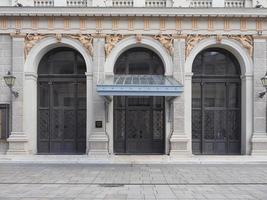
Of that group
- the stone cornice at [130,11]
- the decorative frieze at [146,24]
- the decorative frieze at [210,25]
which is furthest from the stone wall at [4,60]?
the decorative frieze at [210,25]

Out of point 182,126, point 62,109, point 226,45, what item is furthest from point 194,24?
point 62,109

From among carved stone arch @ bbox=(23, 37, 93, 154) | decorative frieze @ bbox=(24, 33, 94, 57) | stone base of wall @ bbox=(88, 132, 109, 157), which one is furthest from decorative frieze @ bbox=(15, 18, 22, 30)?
stone base of wall @ bbox=(88, 132, 109, 157)

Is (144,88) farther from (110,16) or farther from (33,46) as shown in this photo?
(33,46)

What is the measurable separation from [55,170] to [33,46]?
718 centimetres

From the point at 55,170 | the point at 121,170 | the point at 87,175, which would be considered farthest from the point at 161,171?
the point at 55,170

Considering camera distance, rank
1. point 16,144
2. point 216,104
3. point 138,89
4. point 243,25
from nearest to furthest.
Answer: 1. point 138,89
2. point 16,144
3. point 243,25
4. point 216,104

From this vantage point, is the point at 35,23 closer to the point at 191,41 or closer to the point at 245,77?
the point at 191,41

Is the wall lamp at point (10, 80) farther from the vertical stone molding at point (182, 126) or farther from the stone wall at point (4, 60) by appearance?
the vertical stone molding at point (182, 126)

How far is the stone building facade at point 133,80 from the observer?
672 inches

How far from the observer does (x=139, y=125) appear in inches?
722


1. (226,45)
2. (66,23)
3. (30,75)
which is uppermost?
(66,23)

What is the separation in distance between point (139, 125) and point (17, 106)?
6.61m

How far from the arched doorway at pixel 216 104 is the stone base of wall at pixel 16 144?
912 cm

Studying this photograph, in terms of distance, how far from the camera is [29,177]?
1220 centimetres
